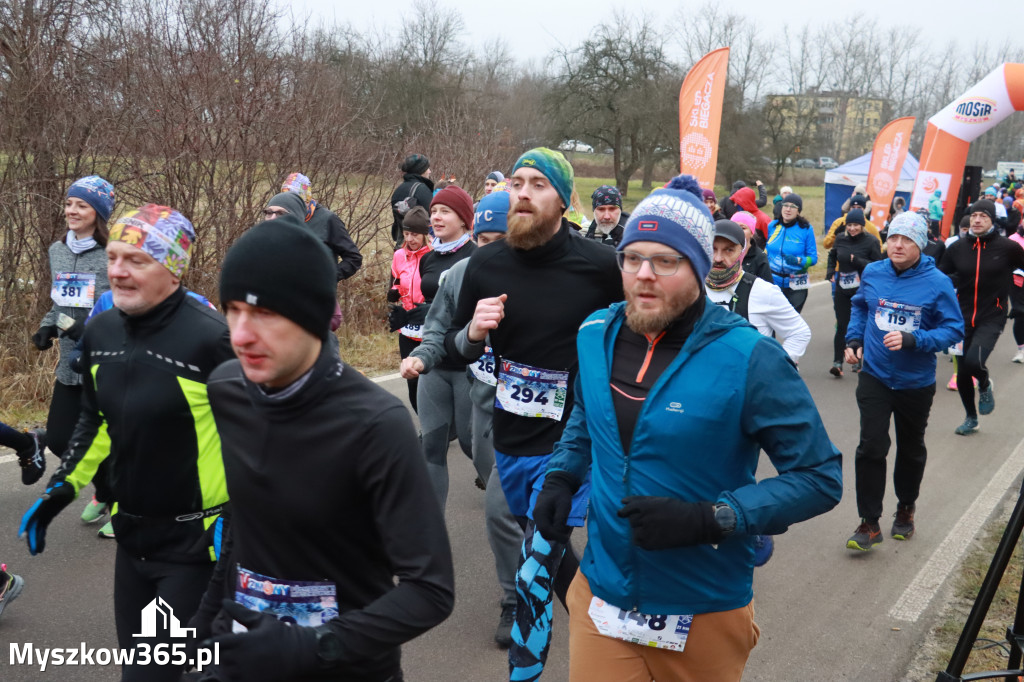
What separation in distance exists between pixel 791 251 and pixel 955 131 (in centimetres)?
1056

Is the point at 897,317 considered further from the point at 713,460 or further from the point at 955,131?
the point at 955,131

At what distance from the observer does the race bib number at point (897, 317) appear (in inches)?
237

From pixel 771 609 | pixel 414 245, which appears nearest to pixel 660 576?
pixel 771 609

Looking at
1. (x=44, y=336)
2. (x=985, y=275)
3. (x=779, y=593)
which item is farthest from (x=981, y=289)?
(x=44, y=336)

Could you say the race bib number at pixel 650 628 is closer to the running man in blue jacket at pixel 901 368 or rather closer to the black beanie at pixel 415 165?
the running man in blue jacket at pixel 901 368

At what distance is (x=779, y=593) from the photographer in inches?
210

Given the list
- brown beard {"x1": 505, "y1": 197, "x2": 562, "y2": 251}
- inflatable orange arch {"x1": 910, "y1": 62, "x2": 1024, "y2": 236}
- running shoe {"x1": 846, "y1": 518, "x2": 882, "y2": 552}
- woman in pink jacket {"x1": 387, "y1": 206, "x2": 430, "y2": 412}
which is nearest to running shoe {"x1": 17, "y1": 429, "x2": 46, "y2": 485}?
woman in pink jacket {"x1": 387, "y1": 206, "x2": 430, "y2": 412}

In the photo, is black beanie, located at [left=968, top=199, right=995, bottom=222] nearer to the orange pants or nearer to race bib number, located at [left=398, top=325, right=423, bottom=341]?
race bib number, located at [left=398, top=325, right=423, bottom=341]

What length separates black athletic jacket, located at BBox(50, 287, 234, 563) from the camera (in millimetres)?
2957

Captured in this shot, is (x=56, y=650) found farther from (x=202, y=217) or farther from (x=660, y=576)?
(x=202, y=217)

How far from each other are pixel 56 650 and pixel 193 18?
7.79 meters

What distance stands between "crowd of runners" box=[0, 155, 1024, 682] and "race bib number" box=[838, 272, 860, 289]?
7.34 m

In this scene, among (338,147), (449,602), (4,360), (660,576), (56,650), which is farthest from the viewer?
(338,147)

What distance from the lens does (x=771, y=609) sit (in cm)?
511
